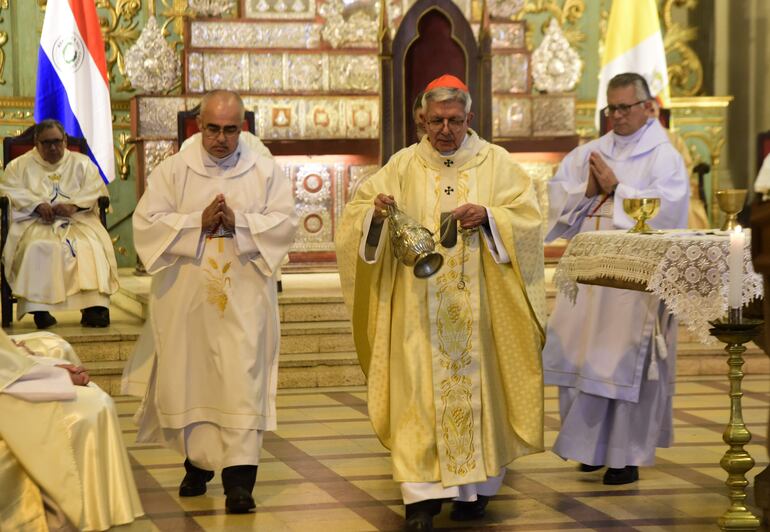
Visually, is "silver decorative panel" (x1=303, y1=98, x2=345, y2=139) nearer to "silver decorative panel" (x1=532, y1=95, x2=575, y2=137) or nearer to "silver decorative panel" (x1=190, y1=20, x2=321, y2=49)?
"silver decorative panel" (x1=190, y1=20, x2=321, y2=49)

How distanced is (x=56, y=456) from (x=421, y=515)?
61.2 inches

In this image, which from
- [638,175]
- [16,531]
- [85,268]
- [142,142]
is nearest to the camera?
[16,531]

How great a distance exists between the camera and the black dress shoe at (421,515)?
5.09 meters

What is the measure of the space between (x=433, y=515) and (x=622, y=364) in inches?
50.9

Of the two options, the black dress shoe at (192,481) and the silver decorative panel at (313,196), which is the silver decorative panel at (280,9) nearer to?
the silver decorative panel at (313,196)

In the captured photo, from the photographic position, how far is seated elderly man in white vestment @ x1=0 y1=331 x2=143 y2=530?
4168 millimetres

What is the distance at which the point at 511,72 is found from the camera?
13.5 metres

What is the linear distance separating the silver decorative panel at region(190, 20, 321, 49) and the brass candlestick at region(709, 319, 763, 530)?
9.15m

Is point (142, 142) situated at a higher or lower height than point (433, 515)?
higher

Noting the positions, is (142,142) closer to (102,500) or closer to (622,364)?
(622,364)

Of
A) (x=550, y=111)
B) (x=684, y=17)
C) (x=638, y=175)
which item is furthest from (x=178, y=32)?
(x=638, y=175)

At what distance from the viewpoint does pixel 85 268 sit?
9.83m

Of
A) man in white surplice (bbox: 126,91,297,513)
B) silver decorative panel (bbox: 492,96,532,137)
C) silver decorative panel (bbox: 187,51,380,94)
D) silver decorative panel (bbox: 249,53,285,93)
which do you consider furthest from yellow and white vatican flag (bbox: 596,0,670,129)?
man in white surplice (bbox: 126,91,297,513)

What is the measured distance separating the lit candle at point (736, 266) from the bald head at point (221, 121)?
2.12m
